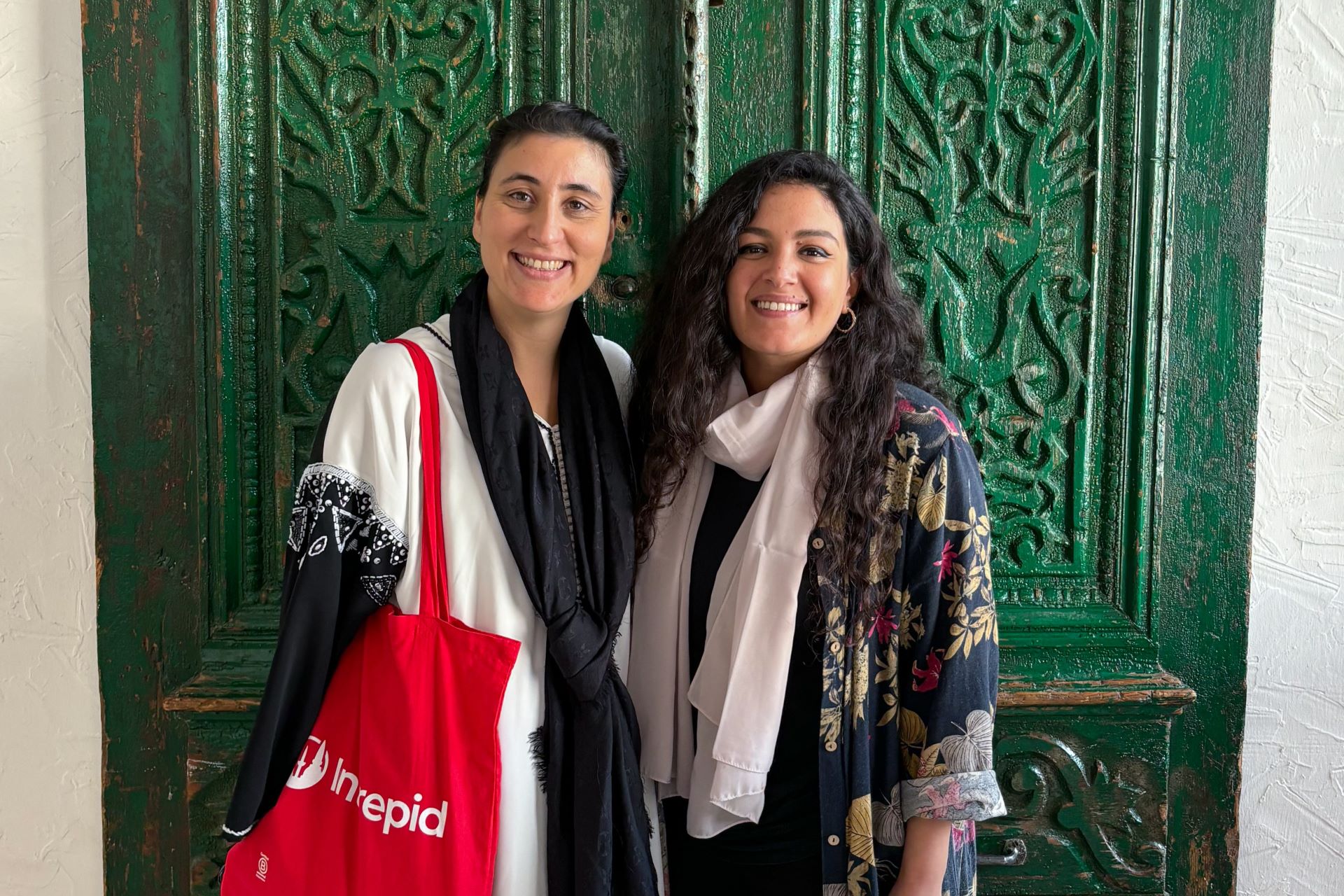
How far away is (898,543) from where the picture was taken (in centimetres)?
122

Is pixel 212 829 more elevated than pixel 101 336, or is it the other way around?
pixel 101 336

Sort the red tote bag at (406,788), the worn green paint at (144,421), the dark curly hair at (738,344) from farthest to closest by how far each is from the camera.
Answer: the worn green paint at (144,421)
the dark curly hair at (738,344)
the red tote bag at (406,788)

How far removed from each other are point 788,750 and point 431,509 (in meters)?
0.63

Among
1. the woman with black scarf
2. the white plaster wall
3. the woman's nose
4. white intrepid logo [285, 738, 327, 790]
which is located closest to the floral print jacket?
the woman with black scarf

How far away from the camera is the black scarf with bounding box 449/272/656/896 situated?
121 centimetres

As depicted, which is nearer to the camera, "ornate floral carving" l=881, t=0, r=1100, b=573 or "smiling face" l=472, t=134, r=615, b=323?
"smiling face" l=472, t=134, r=615, b=323

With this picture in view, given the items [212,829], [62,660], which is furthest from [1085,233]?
[62,660]

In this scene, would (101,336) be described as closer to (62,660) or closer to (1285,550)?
(62,660)

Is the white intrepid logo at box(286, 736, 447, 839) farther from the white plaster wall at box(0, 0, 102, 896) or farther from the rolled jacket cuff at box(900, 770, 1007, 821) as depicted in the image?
the white plaster wall at box(0, 0, 102, 896)

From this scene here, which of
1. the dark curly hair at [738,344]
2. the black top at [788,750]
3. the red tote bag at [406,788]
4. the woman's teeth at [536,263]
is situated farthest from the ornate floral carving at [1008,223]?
the red tote bag at [406,788]

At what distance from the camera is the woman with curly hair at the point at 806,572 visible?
1198mm

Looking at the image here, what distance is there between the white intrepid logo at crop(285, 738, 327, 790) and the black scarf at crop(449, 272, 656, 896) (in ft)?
0.96

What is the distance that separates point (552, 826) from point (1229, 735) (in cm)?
132

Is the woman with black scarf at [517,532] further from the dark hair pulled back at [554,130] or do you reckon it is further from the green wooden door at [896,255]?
the green wooden door at [896,255]
